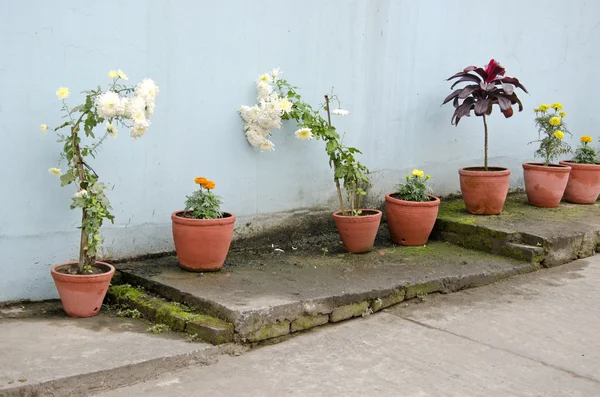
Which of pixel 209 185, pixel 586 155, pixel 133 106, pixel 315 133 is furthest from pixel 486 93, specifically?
pixel 133 106

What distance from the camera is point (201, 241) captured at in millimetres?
4840

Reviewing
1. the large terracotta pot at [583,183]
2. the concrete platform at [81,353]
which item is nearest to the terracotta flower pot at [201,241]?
the concrete platform at [81,353]

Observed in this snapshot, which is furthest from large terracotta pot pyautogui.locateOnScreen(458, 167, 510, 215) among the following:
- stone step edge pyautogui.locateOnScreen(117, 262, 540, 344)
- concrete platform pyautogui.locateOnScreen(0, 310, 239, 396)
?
concrete platform pyautogui.locateOnScreen(0, 310, 239, 396)

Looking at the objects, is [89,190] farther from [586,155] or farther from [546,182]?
[586,155]

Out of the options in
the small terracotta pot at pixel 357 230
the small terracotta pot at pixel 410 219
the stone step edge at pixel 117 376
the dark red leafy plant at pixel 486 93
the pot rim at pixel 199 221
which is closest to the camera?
the stone step edge at pixel 117 376

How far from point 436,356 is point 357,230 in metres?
1.66

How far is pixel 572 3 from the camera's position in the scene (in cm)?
794

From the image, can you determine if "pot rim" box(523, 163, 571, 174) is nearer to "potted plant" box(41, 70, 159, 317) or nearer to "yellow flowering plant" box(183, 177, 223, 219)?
"yellow flowering plant" box(183, 177, 223, 219)

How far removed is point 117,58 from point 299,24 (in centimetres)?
157

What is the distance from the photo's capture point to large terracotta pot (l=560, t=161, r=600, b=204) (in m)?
7.17

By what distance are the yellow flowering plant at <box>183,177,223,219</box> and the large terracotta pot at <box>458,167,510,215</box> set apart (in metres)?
2.47

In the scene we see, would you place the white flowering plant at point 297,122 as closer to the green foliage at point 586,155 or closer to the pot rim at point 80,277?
the pot rim at point 80,277

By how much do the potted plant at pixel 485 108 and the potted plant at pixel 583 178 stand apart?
1190 mm

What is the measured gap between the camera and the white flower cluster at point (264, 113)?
5340 mm
